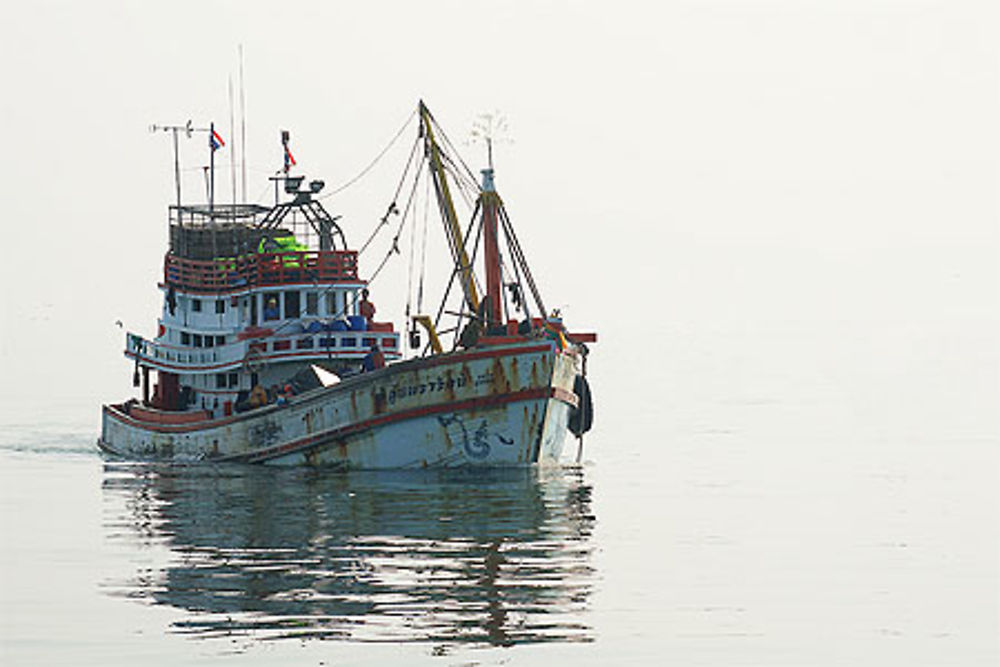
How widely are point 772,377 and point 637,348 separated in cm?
6675

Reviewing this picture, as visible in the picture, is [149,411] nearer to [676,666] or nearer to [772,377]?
[676,666]

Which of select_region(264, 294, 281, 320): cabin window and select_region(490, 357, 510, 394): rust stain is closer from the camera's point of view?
select_region(490, 357, 510, 394): rust stain

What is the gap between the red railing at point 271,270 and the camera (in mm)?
60969

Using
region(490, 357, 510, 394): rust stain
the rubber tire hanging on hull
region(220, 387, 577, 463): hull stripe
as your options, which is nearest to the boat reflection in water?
region(220, 387, 577, 463): hull stripe

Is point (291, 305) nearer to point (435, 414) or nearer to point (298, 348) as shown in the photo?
point (298, 348)

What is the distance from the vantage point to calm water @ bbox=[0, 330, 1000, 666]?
32.1m

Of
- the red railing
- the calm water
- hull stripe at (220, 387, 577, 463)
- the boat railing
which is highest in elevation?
the red railing

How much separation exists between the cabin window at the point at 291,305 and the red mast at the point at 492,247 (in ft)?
19.4

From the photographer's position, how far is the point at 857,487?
57.0 m

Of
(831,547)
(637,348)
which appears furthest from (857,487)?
(637,348)

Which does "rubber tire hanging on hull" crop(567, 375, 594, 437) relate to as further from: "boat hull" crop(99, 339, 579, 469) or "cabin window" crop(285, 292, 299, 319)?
"cabin window" crop(285, 292, 299, 319)

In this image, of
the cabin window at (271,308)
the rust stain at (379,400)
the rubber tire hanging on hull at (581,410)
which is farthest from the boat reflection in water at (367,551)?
the cabin window at (271,308)

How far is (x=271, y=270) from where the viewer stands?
60.9 meters

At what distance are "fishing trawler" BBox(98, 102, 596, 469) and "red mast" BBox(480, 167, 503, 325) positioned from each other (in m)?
0.04
